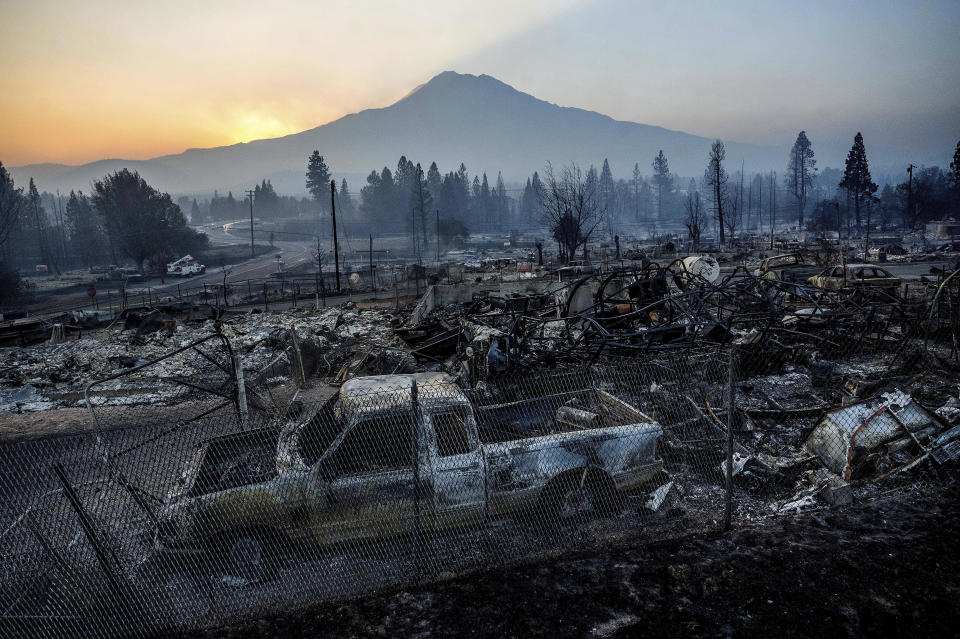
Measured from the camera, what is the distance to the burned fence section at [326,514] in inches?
169

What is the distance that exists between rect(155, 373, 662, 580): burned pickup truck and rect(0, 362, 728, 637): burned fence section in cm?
1

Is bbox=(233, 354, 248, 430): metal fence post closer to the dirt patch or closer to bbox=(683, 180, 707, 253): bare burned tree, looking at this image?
the dirt patch

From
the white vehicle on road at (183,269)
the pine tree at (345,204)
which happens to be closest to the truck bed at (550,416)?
the white vehicle on road at (183,269)

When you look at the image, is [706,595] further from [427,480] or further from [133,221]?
[133,221]

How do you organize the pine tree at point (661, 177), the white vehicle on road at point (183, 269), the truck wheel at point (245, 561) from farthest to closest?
1. the pine tree at point (661, 177)
2. the white vehicle on road at point (183, 269)
3. the truck wheel at point (245, 561)

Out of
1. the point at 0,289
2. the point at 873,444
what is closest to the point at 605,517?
the point at 873,444

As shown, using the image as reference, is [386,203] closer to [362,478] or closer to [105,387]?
[105,387]

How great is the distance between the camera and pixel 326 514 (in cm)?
457

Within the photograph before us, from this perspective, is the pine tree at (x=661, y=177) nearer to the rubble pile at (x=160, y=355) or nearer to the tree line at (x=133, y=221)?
the tree line at (x=133, y=221)

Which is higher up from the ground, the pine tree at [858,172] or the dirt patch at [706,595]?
the pine tree at [858,172]

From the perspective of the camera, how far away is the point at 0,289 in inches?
1313

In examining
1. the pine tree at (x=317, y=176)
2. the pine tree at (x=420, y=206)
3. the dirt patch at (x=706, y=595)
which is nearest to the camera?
the dirt patch at (x=706, y=595)

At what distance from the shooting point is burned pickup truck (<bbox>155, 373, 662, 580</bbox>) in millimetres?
4535

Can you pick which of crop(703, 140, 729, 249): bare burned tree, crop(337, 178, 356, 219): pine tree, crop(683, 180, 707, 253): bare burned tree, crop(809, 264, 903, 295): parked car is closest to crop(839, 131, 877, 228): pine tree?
crop(703, 140, 729, 249): bare burned tree
